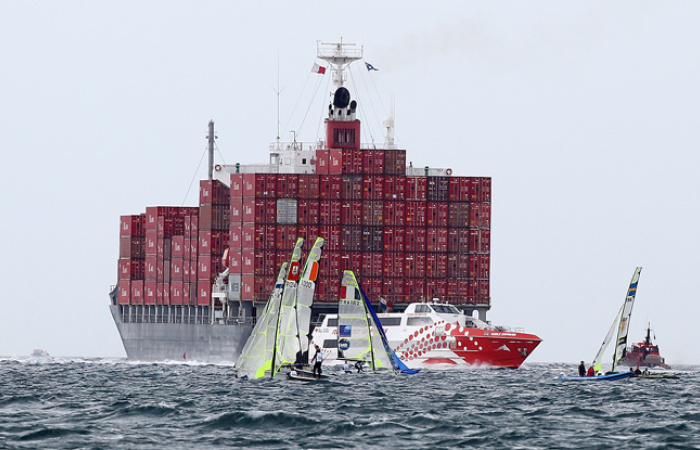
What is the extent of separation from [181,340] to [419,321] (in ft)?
143

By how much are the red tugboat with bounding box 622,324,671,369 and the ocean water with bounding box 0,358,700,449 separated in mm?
72756

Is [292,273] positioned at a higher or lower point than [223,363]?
higher

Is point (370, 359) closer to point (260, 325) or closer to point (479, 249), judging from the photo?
point (260, 325)

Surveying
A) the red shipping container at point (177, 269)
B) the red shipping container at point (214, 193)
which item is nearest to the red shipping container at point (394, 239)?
the red shipping container at point (214, 193)

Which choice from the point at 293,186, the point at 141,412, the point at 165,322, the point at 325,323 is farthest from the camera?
the point at 165,322

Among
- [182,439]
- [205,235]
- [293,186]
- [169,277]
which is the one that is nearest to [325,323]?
[293,186]

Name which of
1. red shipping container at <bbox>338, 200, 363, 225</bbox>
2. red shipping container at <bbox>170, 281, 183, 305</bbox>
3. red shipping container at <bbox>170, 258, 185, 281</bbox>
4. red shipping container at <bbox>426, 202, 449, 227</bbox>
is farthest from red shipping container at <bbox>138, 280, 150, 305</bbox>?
red shipping container at <bbox>426, 202, 449, 227</bbox>

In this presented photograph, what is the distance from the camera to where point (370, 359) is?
76062 millimetres

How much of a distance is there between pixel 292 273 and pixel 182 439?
73.5ft

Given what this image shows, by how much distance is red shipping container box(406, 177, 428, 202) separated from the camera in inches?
4811

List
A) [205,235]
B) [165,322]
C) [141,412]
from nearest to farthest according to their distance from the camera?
[141,412]
[205,235]
[165,322]

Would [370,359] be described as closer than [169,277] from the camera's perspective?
Yes

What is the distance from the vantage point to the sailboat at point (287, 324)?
63938 mm

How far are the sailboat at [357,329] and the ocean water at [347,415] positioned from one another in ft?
4.90
